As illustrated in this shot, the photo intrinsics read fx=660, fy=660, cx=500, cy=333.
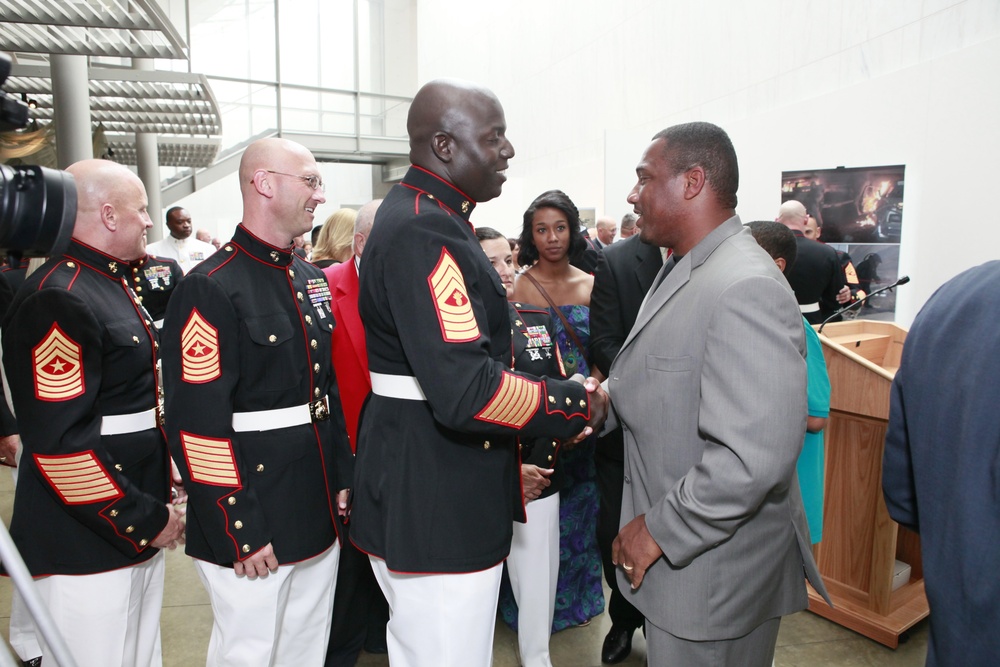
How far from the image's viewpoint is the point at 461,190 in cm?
154

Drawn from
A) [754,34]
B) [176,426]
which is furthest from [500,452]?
[754,34]

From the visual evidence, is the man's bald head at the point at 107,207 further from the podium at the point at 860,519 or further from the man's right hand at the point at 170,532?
the podium at the point at 860,519

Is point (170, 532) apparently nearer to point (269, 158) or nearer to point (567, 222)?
point (269, 158)

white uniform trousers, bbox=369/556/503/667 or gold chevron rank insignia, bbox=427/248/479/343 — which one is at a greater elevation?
gold chevron rank insignia, bbox=427/248/479/343

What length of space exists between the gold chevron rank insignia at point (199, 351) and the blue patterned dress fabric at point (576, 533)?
1459 mm

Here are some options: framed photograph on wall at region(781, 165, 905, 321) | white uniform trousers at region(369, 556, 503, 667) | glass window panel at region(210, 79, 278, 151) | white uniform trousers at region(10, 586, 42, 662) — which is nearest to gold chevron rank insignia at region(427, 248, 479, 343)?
white uniform trousers at region(369, 556, 503, 667)

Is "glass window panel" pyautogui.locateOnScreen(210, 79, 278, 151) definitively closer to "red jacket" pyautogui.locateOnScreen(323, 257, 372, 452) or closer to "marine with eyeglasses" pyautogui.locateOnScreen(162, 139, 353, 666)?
"red jacket" pyautogui.locateOnScreen(323, 257, 372, 452)

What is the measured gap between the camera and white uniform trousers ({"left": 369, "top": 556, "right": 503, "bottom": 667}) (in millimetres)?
1494

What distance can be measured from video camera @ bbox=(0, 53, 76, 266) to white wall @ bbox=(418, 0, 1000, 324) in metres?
4.86

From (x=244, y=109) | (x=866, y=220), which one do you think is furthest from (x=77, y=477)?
(x=244, y=109)

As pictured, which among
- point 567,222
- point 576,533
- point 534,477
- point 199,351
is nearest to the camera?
point 199,351

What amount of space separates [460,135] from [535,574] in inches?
62.5

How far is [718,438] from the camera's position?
4.30 ft

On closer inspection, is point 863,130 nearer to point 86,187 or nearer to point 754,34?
point 754,34
